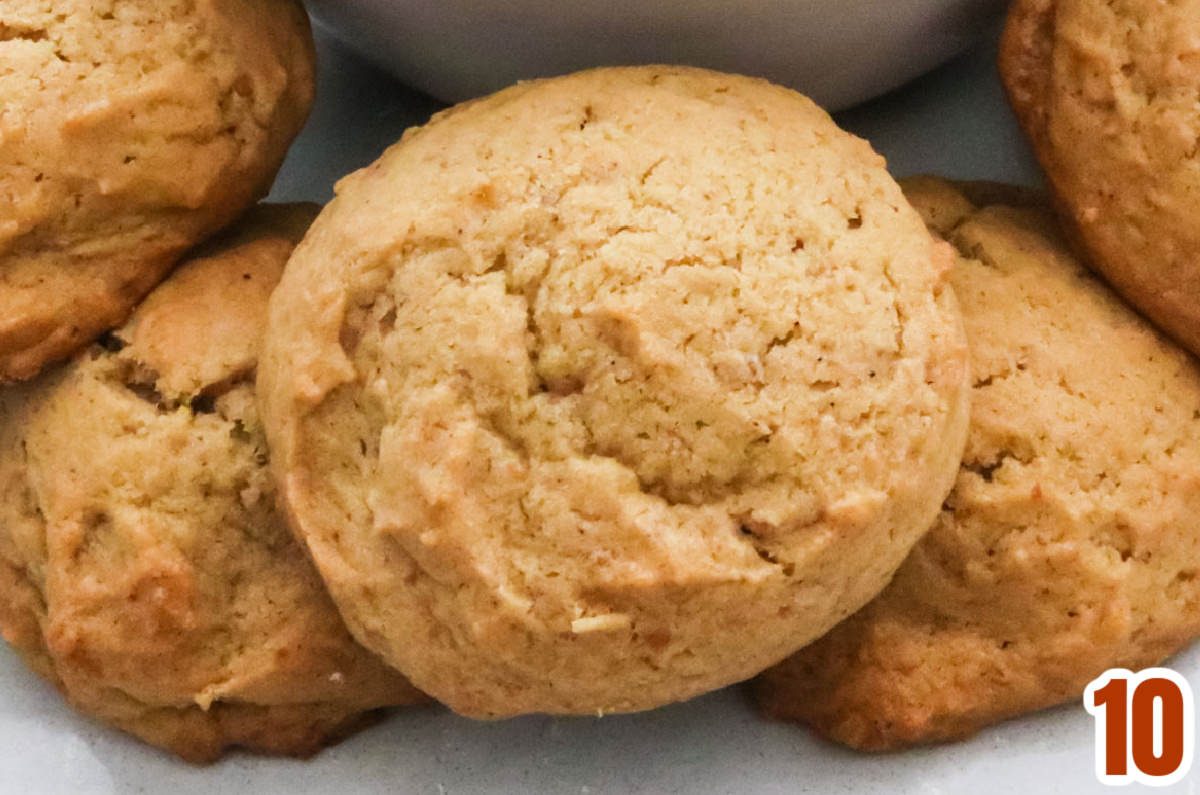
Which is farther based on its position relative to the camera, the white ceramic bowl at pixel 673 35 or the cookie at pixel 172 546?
the white ceramic bowl at pixel 673 35

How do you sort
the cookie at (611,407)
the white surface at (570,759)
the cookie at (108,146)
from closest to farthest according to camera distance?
the cookie at (611,407) → the cookie at (108,146) → the white surface at (570,759)

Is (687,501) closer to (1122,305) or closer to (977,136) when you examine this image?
(1122,305)

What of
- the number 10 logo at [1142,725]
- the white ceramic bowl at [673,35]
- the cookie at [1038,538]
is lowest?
the number 10 logo at [1142,725]

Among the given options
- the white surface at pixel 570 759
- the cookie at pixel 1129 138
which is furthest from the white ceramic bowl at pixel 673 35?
the white surface at pixel 570 759

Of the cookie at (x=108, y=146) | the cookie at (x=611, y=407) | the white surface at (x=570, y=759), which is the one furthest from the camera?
the white surface at (x=570, y=759)

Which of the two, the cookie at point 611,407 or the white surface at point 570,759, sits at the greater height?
the cookie at point 611,407

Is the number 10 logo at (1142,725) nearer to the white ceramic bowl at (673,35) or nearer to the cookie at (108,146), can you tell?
the white ceramic bowl at (673,35)

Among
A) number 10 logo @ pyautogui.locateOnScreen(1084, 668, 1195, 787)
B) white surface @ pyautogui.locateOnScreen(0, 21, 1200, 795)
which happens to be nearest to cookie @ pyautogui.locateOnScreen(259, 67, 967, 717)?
white surface @ pyautogui.locateOnScreen(0, 21, 1200, 795)

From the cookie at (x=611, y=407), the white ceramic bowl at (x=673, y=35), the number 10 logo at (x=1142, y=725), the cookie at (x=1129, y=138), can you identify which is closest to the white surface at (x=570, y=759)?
the number 10 logo at (x=1142, y=725)
